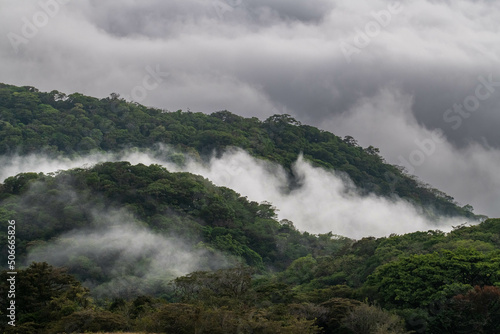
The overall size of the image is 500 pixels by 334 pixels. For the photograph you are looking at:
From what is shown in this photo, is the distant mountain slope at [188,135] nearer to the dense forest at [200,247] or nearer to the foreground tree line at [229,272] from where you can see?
the dense forest at [200,247]

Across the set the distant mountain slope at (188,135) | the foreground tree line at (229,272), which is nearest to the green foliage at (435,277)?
the foreground tree line at (229,272)

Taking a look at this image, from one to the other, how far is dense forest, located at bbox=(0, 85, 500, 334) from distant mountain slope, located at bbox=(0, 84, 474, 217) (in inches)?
15.3

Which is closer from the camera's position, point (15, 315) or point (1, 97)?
point (15, 315)

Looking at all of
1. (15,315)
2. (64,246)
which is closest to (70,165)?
(64,246)

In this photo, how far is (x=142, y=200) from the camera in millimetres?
92688

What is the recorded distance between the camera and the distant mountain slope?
124812 millimetres

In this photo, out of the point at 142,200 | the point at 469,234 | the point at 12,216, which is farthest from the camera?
the point at 142,200

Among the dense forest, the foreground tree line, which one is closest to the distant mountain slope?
the dense forest

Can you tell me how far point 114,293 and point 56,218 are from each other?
22.4 m

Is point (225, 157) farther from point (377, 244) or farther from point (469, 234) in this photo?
point (469, 234)

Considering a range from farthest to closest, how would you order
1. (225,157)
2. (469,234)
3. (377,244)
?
(225,157) < (377,244) < (469,234)

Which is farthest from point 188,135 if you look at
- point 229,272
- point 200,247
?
point 229,272

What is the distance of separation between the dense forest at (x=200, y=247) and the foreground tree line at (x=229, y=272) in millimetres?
155

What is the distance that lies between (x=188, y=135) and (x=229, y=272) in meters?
84.1
